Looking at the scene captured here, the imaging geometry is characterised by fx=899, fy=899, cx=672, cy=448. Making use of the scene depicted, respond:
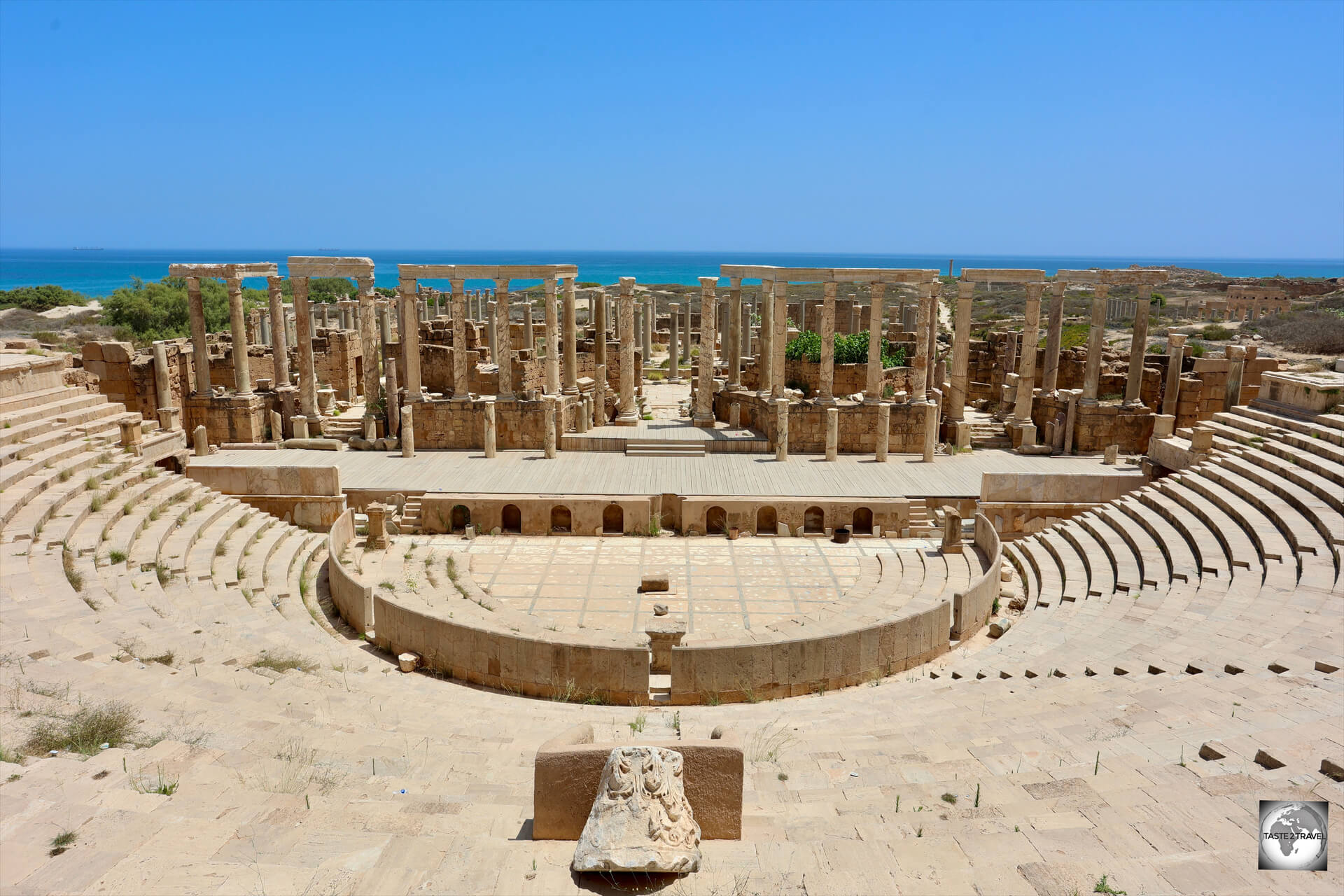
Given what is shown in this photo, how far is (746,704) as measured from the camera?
39.9 feet

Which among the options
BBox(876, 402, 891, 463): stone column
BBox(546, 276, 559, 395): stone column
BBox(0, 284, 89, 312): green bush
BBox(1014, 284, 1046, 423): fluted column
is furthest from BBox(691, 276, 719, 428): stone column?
BBox(0, 284, 89, 312): green bush

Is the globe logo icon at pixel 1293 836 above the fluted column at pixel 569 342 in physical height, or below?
below

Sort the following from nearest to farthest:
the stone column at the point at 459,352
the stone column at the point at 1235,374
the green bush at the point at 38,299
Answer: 1. the stone column at the point at 1235,374
2. the stone column at the point at 459,352
3. the green bush at the point at 38,299

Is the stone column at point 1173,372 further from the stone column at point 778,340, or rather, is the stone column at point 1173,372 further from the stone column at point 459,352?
the stone column at point 459,352

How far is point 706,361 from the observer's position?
1096 inches

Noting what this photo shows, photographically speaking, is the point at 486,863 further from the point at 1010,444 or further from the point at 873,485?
the point at 1010,444

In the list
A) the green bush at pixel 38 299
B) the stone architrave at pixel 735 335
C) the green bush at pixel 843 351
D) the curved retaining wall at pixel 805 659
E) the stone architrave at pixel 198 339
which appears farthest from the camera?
the green bush at pixel 38 299

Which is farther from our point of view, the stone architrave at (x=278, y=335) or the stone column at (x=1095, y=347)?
the stone architrave at (x=278, y=335)

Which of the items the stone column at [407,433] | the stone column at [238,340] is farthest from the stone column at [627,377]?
the stone column at [238,340]

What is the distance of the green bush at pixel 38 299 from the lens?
61.8m

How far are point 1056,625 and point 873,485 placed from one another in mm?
8267

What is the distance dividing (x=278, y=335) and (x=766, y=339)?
575 inches

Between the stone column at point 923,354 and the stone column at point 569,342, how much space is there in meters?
10.2

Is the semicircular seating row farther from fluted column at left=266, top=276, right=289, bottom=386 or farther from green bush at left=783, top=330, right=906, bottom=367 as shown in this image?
green bush at left=783, top=330, right=906, bottom=367
